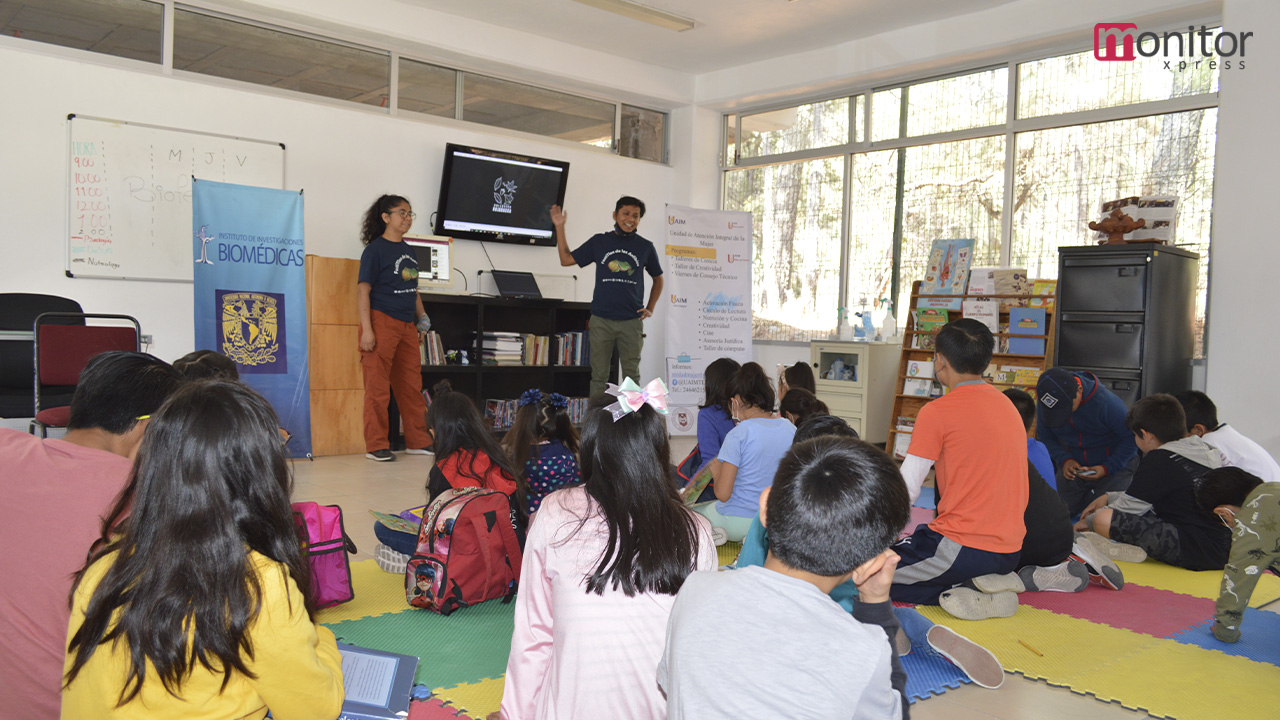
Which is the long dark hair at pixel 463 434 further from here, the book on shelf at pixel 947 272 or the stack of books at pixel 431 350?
the book on shelf at pixel 947 272

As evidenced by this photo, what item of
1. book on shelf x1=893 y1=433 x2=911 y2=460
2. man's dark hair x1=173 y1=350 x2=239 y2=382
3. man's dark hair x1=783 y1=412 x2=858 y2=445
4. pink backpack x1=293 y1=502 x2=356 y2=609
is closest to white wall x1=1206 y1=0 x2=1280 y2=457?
book on shelf x1=893 y1=433 x2=911 y2=460

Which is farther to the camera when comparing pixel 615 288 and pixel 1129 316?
pixel 615 288

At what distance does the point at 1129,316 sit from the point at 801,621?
5.09 meters

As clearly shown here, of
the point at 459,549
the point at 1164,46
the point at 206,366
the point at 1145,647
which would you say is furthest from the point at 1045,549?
the point at 1164,46

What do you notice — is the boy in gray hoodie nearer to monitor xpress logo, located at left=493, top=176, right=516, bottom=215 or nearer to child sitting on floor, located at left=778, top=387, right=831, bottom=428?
child sitting on floor, located at left=778, top=387, right=831, bottom=428

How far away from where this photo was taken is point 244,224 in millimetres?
5258

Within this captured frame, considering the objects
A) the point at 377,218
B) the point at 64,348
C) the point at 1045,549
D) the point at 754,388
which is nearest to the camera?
the point at 1045,549

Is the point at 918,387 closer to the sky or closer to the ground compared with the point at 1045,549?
closer to the sky

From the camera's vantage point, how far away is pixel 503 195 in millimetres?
7023

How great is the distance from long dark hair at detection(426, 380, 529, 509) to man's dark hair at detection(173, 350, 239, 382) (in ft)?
2.36

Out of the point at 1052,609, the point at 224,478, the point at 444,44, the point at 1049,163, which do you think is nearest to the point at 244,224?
the point at 444,44

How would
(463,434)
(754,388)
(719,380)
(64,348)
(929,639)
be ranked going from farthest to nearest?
(64,348)
(719,380)
(754,388)
(463,434)
(929,639)

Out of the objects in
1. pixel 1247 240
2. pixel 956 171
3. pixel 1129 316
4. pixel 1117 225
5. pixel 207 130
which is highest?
pixel 956 171

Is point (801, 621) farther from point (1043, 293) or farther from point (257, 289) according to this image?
point (1043, 293)
